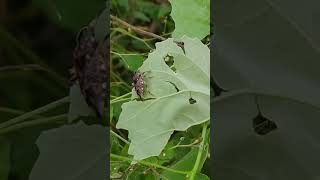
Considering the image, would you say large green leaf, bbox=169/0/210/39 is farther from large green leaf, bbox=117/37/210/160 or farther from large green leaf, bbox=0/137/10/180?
large green leaf, bbox=0/137/10/180

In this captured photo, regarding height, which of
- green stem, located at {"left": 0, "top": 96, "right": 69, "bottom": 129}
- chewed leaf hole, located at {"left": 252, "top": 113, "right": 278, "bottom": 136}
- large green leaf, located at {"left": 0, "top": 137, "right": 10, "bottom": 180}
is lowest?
large green leaf, located at {"left": 0, "top": 137, "right": 10, "bottom": 180}

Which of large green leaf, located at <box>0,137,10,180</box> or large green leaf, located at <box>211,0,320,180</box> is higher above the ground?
large green leaf, located at <box>211,0,320,180</box>

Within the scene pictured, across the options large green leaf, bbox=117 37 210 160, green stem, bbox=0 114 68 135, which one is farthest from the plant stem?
green stem, bbox=0 114 68 135

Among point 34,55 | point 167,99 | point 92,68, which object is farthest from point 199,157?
point 34,55

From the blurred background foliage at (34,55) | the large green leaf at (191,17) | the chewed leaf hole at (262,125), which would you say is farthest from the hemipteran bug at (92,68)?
the chewed leaf hole at (262,125)

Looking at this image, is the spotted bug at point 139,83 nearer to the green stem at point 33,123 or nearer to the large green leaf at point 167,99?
the large green leaf at point 167,99

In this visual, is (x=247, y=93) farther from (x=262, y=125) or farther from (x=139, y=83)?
(x=139, y=83)

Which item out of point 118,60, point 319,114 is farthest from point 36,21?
point 319,114

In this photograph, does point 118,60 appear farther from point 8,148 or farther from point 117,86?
point 8,148
